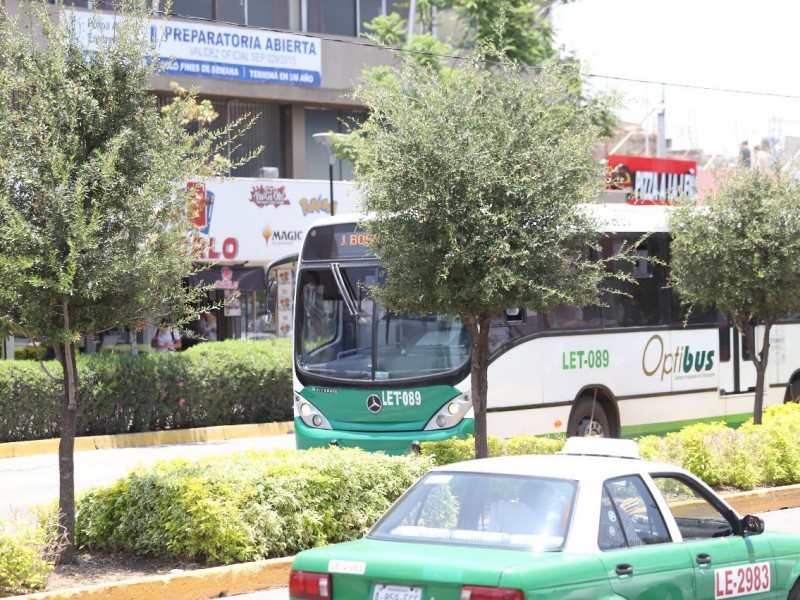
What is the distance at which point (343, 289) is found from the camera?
1488 centimetres

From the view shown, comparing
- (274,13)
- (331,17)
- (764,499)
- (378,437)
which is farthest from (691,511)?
(331,17)

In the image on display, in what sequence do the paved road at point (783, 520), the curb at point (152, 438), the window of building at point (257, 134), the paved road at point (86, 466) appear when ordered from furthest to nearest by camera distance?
the window of building at point (257, 134) → the curb at point (152, 438) → the paved road at point (86, 466) → the paved road at point (783, 520)

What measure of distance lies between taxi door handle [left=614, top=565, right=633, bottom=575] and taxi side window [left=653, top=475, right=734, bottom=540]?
0.72 meters

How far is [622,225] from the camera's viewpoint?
53.0ft

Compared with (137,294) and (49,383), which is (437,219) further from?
(49,383)

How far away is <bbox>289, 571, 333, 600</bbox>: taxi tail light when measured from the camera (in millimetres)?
5771

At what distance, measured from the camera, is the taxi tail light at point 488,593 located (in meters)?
5.22

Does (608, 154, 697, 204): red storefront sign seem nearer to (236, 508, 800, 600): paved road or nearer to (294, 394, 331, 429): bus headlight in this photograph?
(294, 394, 331, 429): bus headlight

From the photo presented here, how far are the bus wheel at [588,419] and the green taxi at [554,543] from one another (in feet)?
28.7

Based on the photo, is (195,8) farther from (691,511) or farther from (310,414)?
(691,511)

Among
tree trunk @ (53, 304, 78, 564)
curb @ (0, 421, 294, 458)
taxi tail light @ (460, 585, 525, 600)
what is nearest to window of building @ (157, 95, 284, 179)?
curb @ (0, 421, 294, 458)

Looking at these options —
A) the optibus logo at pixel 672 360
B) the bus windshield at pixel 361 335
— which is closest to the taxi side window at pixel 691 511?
the bus windshield at pixel 361 335

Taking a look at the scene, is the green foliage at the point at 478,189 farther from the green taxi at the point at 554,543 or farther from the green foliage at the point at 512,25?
the green foliage at the point at 512,25

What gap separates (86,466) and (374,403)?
545cm
